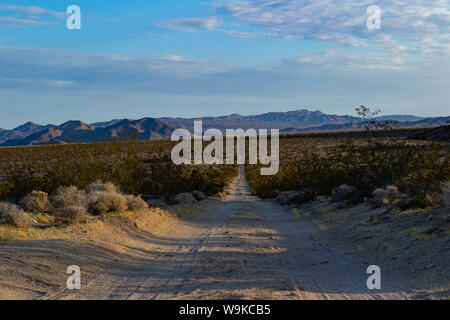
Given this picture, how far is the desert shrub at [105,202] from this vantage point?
48.2 ft

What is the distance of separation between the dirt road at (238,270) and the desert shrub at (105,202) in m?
2.27

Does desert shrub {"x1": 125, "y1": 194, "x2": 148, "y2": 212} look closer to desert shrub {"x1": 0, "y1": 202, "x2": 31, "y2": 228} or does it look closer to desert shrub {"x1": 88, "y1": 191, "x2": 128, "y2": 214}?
desert shrub {"x1": 88, "y1": 191, "x2": 128, "y2": 214}

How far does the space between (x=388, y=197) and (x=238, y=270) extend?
834 centimetres

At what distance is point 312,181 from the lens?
23.0 metres

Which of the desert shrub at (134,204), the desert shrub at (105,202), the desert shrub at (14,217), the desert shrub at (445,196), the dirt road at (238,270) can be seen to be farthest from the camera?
the desert shrub at (134,204)

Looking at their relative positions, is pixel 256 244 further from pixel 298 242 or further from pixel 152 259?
pixel 152 259

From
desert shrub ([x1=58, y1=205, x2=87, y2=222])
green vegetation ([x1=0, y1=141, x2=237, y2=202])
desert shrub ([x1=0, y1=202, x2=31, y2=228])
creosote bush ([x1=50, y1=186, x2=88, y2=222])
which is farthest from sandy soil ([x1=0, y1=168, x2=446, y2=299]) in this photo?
green vegetation ([x1=0, y1=141, x2=237, y2=202])

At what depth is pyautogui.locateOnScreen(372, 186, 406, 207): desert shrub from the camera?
14773mm

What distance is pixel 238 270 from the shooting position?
863cm

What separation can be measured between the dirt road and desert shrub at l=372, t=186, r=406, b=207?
2.76 m

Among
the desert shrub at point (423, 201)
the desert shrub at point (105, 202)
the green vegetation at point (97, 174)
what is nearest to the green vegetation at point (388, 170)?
the desert shrub at point (423, 201)

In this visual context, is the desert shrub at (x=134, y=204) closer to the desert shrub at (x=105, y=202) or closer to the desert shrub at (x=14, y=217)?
the desert shrub at (x=105, y=202)
